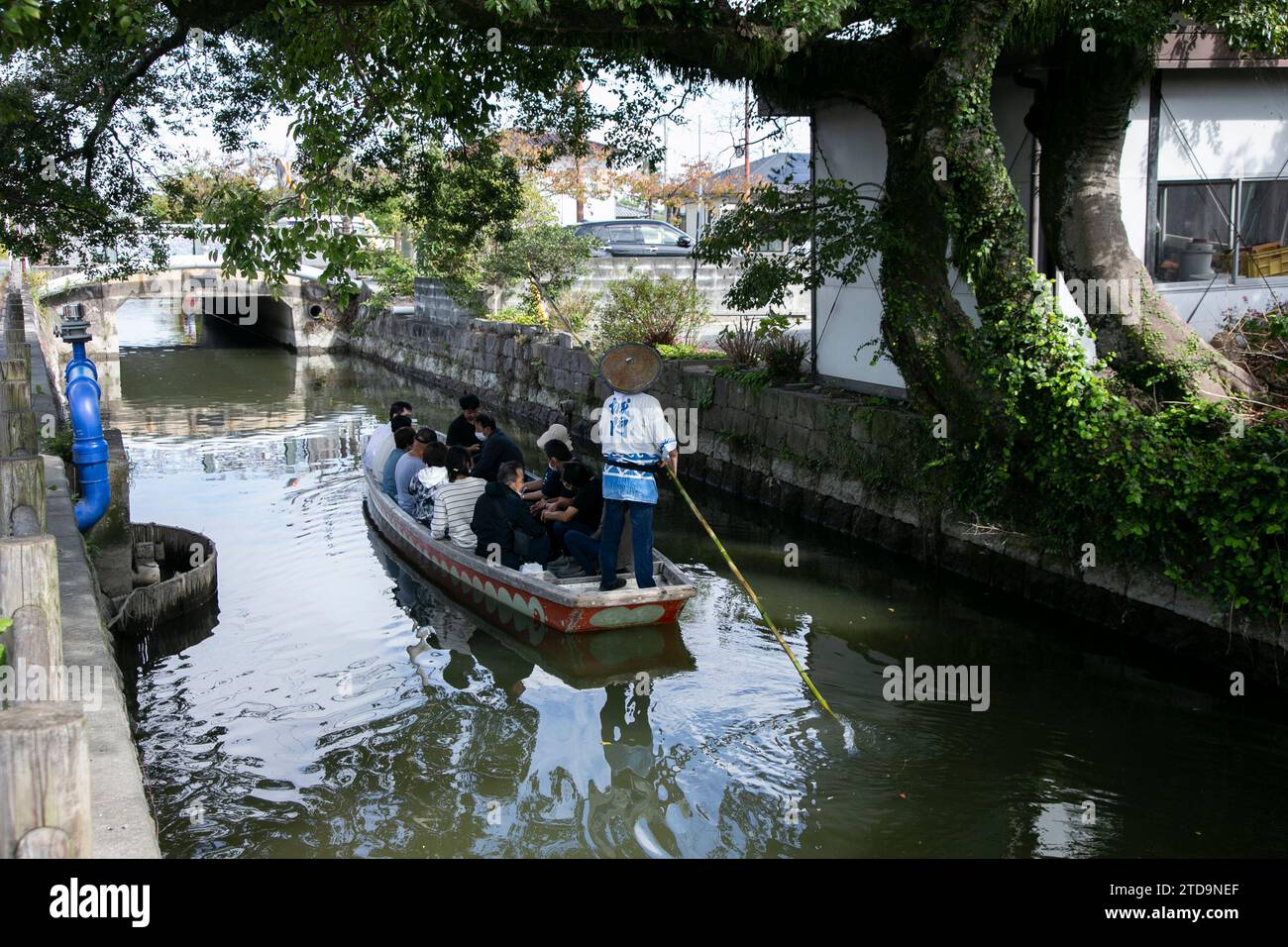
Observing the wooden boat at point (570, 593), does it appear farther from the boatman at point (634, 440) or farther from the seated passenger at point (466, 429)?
the seated passenger at point (466, 429)

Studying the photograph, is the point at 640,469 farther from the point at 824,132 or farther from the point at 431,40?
the point at 824,132

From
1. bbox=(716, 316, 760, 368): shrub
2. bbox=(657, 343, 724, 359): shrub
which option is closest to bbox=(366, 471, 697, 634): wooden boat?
bbox=(716, 316, 760, 368): shrub

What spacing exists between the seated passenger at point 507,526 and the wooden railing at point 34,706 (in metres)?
4.46

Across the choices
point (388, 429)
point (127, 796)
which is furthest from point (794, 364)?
point (127, 796)

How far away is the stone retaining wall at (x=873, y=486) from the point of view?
8656 mm

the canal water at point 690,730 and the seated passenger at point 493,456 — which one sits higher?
the seated passenger at point 493,456

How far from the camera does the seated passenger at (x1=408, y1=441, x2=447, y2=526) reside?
10.4 meters

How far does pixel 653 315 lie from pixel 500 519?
9295mm

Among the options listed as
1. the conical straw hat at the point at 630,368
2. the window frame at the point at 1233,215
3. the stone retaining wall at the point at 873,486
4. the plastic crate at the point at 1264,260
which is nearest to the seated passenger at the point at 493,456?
the conical straw hat at the point at 630,368

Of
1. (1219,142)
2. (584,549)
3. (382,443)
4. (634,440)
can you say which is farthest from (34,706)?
(1219,142)

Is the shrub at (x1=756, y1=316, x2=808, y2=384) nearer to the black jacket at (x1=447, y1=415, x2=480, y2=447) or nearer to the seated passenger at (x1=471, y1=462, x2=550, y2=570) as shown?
the black jacket at (x1=447, y1=415, x2=480, y2=447)

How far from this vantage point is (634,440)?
8914 millimetres

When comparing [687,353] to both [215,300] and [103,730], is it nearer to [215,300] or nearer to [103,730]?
[103,730]

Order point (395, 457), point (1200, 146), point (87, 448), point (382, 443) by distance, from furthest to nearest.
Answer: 1. point (382, 443)
2. point (395, 457)
3. point (1200, 146)
4. point (87, 448)
